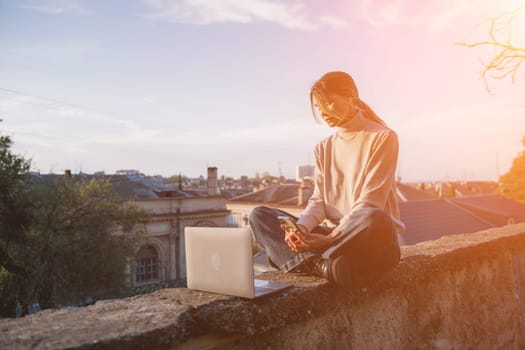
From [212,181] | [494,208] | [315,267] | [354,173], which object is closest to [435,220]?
[494,208]

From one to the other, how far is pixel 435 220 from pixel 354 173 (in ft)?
61.9

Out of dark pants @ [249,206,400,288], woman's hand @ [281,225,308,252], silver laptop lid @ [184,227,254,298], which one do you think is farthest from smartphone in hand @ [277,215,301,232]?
silver laptop lid @ [184,227,254,298]

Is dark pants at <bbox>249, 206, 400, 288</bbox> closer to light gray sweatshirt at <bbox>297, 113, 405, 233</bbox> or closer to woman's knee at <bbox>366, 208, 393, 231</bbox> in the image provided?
woman's knee at <bbox>366, 208, 393, 231</bbox>

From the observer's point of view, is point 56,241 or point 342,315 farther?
point 56,241

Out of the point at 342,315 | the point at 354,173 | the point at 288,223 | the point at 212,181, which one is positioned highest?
the point at 212,181

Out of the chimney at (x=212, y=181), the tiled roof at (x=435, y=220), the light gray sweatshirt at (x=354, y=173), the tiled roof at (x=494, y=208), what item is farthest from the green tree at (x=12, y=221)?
the tiled roof at (x=494, y=208)

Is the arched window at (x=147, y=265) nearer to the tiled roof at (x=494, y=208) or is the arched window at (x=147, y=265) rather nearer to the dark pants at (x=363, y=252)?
the tiled roof at (x=494, y=208)

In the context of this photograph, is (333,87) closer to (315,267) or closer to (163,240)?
(315,267)

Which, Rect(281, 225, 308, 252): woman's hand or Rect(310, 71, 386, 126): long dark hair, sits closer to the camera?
Rect(281, 225, 308, 252): woman's hand

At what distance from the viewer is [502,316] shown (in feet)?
10.6

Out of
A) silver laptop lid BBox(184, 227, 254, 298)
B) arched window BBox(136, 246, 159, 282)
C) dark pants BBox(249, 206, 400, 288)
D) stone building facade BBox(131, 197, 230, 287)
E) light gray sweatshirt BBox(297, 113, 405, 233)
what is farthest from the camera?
stone building facade BBox(131, 197, 230, 287)

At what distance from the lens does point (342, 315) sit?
2.18 meters

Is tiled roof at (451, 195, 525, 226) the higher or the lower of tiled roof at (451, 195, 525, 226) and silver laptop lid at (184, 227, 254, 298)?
the lower

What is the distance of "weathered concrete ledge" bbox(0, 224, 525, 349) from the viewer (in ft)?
4.78
